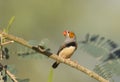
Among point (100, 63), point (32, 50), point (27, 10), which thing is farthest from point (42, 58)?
point (27, 10)

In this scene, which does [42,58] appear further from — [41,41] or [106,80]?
[106,80]

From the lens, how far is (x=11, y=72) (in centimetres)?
171

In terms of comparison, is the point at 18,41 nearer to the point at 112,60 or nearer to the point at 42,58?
the point at 42,58

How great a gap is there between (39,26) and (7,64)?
1290cm

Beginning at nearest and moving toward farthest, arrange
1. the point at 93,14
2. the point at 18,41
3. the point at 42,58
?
1. the point at 18,41
2. the point at 42,58
3. the point at 93,14

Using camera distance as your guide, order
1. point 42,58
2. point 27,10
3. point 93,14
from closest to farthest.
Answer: point 42,58
point 93,14
point 27,10

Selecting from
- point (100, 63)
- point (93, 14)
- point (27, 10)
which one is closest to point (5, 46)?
point (100, 63)

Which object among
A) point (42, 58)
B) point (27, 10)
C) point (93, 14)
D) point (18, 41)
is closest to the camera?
point (18, 41)

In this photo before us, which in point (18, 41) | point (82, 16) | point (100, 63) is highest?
point (18, 41)

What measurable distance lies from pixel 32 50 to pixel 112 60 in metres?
0.26

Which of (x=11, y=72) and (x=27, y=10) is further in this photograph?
(x=27, y=10)

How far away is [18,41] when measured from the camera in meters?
1.65

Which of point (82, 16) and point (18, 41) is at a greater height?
point (18, 41)

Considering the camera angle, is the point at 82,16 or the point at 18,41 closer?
the point at 18,41
